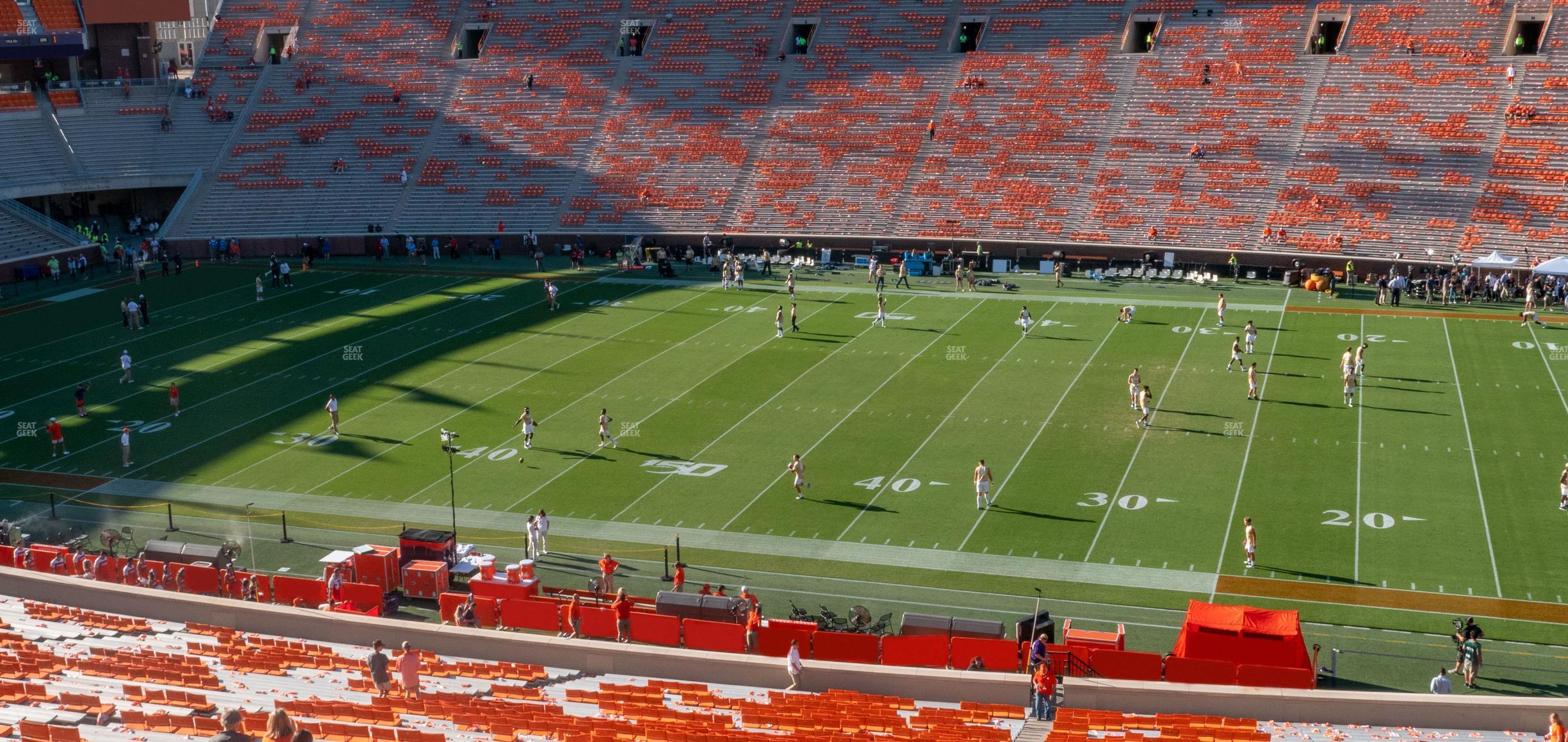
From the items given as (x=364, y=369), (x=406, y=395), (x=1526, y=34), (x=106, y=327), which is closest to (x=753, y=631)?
(x=406, y=395)

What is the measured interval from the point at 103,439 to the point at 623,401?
13.1 m

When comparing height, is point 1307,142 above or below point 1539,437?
above

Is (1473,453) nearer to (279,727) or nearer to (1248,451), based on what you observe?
(1248,451)

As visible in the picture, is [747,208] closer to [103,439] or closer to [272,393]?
[272,393]

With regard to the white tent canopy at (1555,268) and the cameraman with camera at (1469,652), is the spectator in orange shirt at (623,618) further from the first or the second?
the white tent canopy at (1555,268)

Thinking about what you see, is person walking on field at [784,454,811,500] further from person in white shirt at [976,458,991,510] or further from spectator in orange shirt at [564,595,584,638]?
spectator in orange shirt at [564,595,584,638]

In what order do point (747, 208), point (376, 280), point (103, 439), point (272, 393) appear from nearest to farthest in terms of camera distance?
1. point (103, 439)
2. point (272, 393)
3. point (376, 280)
4. point (747, 208)

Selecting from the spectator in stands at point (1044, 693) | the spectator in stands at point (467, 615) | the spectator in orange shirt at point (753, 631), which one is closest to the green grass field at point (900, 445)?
the spectator in stands at point (467, 615)

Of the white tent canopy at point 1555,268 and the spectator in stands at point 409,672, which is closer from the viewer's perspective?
the spectator in stands at point 409,672

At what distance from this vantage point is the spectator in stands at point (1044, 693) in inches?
784

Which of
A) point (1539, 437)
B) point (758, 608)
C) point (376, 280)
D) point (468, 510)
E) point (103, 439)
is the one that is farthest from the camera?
point (376, 280)

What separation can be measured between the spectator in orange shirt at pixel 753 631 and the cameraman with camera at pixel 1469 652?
10.9m

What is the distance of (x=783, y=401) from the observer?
38500 mm

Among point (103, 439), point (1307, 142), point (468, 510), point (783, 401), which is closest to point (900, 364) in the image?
point (783, 401)
